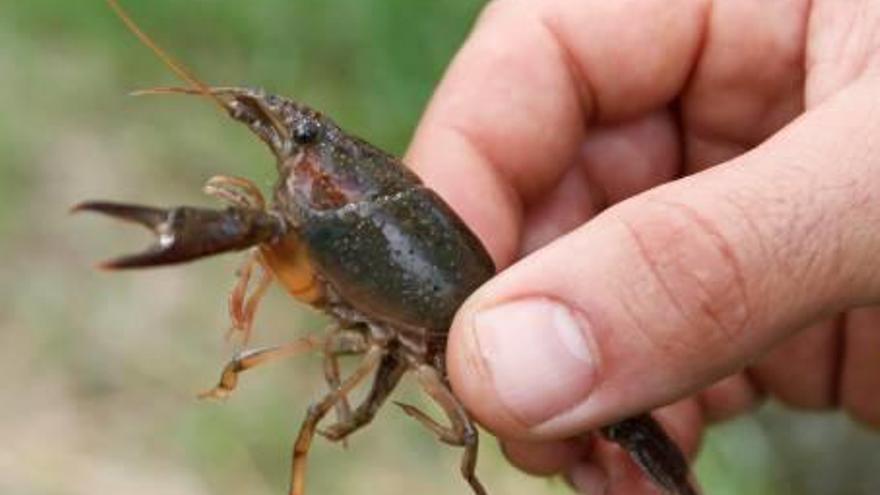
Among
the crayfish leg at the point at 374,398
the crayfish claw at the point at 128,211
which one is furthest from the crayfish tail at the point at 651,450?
the crayfish claw at the point at 128,211

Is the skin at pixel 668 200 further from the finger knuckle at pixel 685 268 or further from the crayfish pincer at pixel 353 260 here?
the crayfish pincer at pixel 353 260

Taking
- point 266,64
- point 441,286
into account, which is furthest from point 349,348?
point 266,64

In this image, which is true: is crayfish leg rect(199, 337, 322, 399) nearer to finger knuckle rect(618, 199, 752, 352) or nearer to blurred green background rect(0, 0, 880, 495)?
finger knuckle rect(618, 199, 752, 352)

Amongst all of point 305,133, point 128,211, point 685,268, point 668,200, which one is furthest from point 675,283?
point 128,211

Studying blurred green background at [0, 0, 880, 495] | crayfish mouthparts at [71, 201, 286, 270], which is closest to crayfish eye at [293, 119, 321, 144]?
crayfish mouthparts at [71, 201, 286, 270]

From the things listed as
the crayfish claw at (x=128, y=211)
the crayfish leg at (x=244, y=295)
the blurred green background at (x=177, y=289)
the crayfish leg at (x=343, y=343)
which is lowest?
the blurred green background at (x=177, y=289)

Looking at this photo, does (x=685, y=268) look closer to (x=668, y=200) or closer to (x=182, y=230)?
(x=668, y=200)
